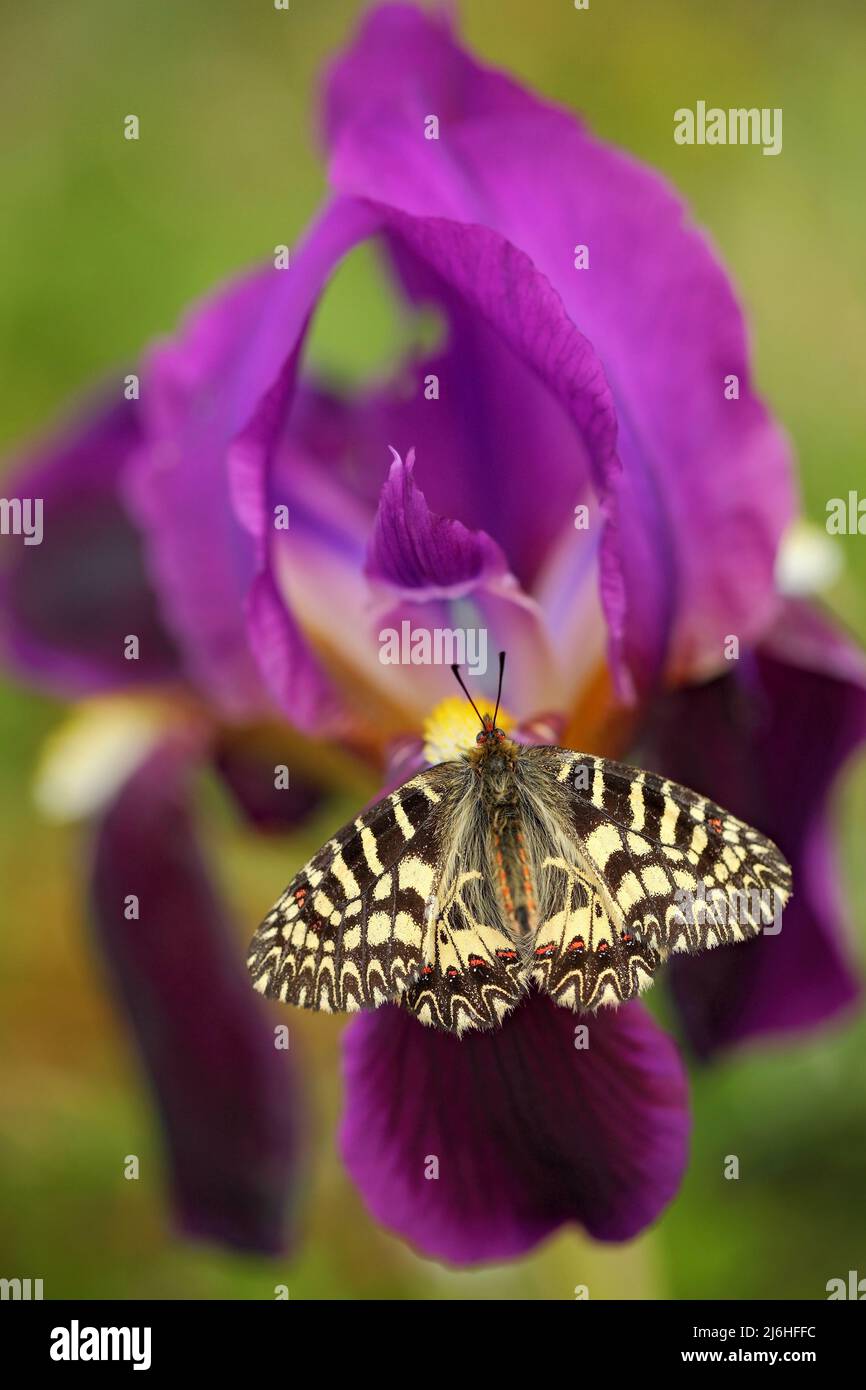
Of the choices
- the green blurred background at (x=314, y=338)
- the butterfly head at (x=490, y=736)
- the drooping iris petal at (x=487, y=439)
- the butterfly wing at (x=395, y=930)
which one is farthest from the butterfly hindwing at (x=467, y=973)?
the green blurred background at (x=314, y=338)

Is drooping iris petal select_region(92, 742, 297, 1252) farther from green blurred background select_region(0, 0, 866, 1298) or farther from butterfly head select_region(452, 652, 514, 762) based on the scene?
butterfly head select_region(452, 652, 514, 762)

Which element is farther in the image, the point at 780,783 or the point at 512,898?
the point at 780,783

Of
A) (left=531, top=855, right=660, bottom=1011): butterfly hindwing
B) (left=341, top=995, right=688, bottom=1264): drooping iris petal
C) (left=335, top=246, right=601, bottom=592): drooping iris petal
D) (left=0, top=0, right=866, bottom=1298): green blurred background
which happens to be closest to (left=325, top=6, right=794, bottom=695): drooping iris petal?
(left=335, top=246, right=601, bottom=592): drooping iris petal

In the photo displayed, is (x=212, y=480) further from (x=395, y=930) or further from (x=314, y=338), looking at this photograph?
(x=314, y=338)

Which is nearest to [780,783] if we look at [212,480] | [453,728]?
[453,728]

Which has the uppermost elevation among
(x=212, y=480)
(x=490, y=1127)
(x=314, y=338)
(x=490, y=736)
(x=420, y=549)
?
(x=314, y=338)

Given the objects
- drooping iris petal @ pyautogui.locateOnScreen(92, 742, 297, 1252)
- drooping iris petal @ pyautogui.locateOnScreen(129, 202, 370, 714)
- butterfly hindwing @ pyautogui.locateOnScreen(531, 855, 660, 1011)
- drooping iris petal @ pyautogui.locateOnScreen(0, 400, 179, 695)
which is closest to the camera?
butterfly hindwing @ pyautogui.locateOnScreen(531, 855, 660, 1011)
